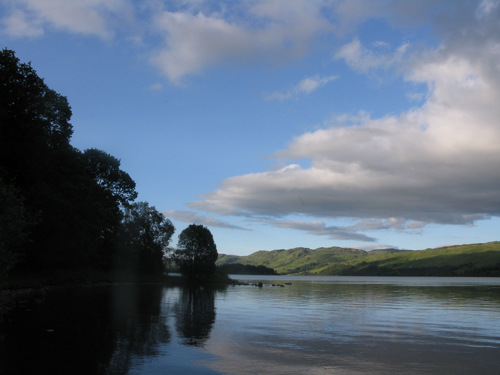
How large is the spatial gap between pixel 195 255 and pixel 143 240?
13658mm

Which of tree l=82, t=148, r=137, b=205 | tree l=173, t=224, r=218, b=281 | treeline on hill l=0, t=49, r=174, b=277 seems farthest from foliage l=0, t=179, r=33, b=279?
tree l=173, t=224, r=218, b=281

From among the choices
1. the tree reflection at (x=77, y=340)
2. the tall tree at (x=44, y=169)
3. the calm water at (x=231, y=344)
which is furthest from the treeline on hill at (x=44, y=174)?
the calm water at (x=231, y=344)

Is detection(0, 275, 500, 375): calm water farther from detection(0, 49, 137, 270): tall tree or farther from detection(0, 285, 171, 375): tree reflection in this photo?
detection(0, 49, 137, 270): tall tree

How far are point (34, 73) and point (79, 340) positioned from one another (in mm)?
35799

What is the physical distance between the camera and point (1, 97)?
3900 cm

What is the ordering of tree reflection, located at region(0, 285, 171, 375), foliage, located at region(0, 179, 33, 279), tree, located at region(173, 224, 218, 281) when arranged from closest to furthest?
tree reflection, located at region(0, 285, 171, 375), foliage, located at region(0, 179, 33, 279), tree, located at region(173, 224, 218, 281)

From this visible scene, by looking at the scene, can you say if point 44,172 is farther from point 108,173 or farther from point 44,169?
point 108,173

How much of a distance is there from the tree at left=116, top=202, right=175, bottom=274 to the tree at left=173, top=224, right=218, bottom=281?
449cm

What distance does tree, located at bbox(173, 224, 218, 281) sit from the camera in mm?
97250

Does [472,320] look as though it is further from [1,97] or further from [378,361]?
[1,97]

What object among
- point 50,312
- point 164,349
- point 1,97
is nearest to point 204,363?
point 164,349

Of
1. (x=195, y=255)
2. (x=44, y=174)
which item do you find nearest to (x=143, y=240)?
(x=195, y=255)

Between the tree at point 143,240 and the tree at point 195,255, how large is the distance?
449cm

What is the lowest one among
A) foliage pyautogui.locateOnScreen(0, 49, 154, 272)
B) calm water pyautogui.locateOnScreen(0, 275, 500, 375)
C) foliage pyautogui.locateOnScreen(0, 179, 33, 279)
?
calm water pyautogui.locateOnScreen(0, 275, 500, 375)
